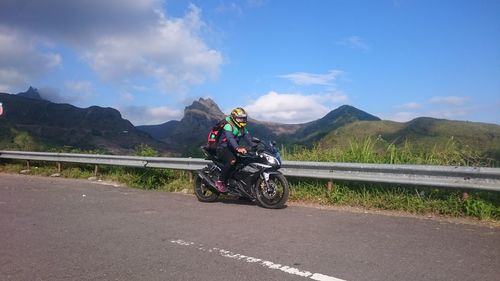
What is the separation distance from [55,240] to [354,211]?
4601 millimetres

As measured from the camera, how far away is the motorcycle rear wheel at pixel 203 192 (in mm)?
8875

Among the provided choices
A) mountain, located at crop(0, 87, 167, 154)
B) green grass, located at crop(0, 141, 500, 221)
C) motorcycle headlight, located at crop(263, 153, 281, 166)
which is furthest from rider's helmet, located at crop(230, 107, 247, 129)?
mountain, located at crop(0, 87, 167, 154)

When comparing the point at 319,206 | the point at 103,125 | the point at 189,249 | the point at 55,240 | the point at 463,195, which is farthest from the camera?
the point at 103,125

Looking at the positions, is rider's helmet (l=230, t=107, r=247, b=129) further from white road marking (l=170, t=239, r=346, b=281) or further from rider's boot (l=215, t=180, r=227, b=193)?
white road marking (l=170, t=239, r=346, b=281)

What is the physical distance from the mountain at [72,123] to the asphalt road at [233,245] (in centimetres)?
13260

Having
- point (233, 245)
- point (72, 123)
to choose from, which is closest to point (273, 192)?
point (233, 245)

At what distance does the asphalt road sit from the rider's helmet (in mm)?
1525

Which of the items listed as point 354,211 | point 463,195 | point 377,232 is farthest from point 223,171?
point 463,195

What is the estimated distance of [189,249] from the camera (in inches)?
201

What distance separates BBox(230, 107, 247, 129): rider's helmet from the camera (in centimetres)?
840

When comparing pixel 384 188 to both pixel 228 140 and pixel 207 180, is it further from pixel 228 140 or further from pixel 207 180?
pixel 207 180

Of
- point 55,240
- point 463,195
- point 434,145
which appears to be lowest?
point 55,240

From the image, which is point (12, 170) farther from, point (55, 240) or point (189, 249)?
point (189, 249)

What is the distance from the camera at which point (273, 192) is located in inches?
311
